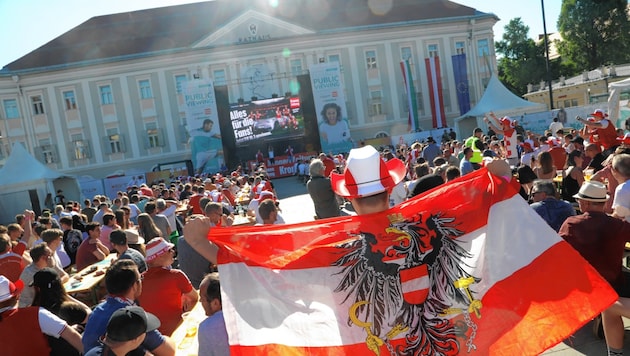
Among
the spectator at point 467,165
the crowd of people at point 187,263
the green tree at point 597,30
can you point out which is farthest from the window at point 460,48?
the crowd of people at point 187,263

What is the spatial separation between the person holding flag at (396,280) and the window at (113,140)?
140ft

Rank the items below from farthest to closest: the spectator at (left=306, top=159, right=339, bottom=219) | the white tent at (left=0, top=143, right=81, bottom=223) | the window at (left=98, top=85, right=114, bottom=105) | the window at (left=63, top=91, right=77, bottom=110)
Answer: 1. the window at (left=98, top=85, right=114, bottom=105)
2. the window at (left=63, top=91, right=77, bottom=110)
3. the white tent at (left=0, top=143, right=81, bottom=223)
4. the spectator at (left=306, top=159, right=339, bottom=219)

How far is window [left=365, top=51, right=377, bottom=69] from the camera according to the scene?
144 feet

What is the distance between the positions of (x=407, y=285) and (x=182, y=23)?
5051cm

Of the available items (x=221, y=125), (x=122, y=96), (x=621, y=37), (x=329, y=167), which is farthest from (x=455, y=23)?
(x=329, y=167)

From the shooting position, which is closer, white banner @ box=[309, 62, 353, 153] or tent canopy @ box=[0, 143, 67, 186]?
tent canopy @ box=[0, 143, 67, 186]

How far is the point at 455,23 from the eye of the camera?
45000mm

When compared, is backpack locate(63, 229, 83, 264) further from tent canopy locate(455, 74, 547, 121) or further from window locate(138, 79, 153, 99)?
window locate(138, 79, 153, 99)

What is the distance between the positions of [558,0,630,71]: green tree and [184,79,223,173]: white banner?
142 feet

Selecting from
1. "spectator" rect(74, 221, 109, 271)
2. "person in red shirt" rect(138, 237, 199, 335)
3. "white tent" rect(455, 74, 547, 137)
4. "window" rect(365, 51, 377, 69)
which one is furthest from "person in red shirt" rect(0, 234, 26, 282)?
"window" rect(365, 51, 377, 69)

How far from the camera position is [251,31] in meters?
42.2

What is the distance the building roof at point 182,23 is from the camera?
142 feet

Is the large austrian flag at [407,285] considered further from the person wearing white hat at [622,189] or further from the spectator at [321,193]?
the spectator at [321,193]

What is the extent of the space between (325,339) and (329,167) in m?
12.6
